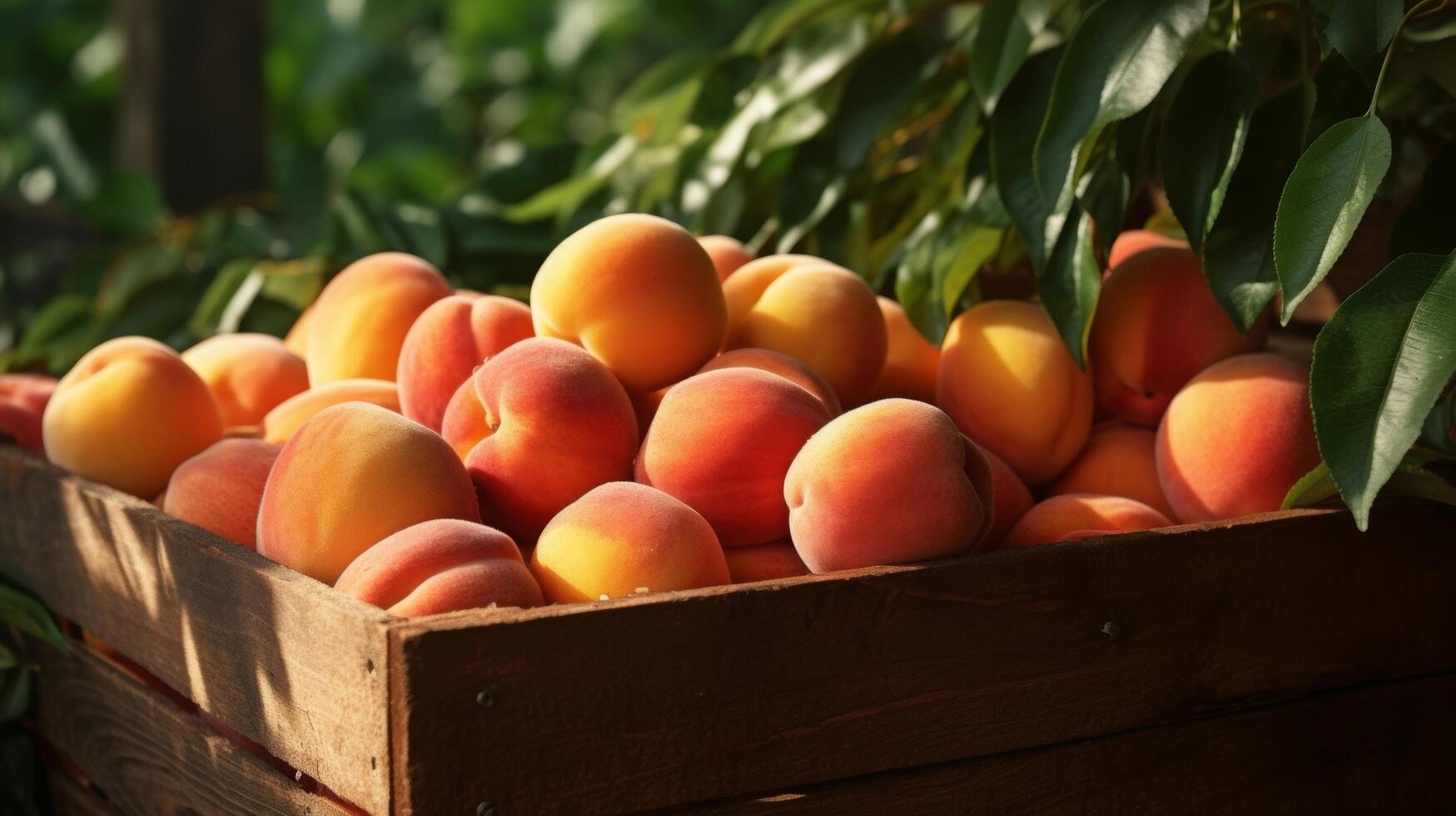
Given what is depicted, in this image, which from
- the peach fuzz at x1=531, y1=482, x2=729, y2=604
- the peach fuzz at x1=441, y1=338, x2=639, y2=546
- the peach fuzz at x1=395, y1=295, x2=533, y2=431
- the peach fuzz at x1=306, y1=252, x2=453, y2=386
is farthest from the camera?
the peach fuzz at x1=306, y1=252, x2=453, y2=386

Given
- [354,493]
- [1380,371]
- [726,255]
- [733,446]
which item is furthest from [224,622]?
[1380,371]

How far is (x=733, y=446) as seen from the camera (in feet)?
2.67

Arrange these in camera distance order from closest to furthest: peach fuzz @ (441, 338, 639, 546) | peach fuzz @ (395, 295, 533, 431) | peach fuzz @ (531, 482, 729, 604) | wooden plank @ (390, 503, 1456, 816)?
wooden plank @ (390, 503, 1456, 816) → peach fuzz @ (531, 482, 729, 604) → peach fuzz @ (441, 338, 639, 546) → peach fuzz @ (395, 295, 533, 431)

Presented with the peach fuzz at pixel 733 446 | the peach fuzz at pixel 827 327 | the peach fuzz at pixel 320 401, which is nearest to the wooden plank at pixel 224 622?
the peach fuzz at pixel 320 401

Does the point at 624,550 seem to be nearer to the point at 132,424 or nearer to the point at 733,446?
the point at 733,446

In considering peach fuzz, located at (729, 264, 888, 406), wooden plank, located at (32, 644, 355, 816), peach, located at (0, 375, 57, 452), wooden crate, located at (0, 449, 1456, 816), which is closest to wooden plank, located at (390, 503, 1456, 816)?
wooden crate, located at (0, 449, 1456, 816)

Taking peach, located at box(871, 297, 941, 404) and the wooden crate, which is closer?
the wooden crate

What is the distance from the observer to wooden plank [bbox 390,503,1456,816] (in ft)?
2.08

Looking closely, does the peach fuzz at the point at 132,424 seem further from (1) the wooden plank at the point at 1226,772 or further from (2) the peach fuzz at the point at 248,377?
(1) the wooden plank at the point at 1226,772

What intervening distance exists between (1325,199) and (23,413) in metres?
1.07

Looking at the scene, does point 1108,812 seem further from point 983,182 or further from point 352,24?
point 352,24

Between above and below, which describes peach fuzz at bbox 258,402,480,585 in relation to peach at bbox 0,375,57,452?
above

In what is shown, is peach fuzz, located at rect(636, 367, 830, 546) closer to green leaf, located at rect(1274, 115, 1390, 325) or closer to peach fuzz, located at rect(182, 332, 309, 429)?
green leaf, located at rect(1274, 115, 1390, 325)

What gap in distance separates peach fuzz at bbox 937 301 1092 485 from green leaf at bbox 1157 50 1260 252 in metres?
0.14
